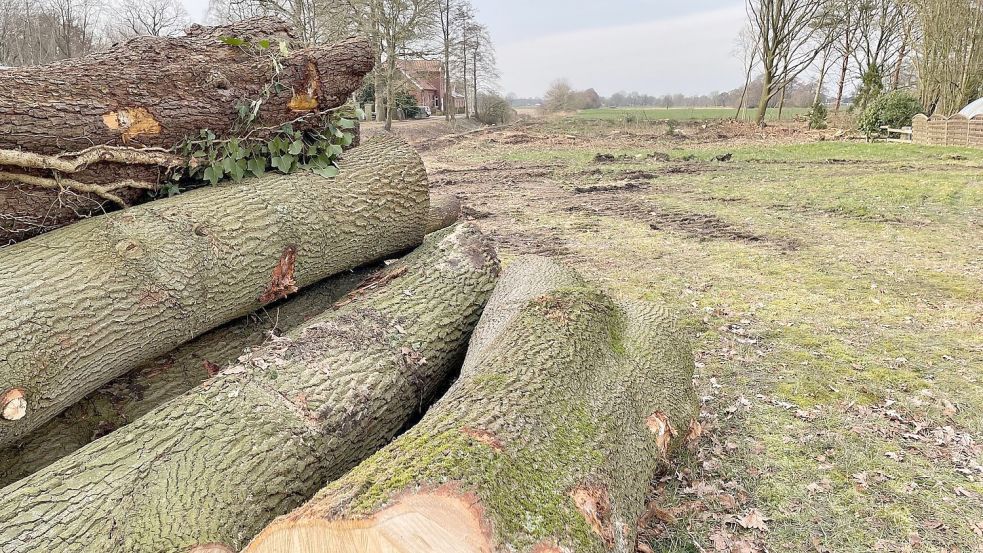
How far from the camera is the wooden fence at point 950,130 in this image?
15992 millimetres

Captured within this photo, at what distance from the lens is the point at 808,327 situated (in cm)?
471

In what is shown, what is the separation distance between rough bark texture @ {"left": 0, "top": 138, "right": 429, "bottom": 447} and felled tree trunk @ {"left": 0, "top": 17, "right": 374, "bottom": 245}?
21 centimetres

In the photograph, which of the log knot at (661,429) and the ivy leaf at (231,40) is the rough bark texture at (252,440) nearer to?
the log knot at (661,429)

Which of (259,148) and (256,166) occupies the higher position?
(259,148)

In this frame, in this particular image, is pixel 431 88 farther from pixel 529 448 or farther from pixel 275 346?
pixel 529 448

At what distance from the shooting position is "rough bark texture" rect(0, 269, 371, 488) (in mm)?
2404

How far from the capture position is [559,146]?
20422 millimetres

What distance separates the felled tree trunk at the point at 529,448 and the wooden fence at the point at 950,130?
1831 cm

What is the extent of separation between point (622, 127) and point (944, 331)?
22.1 metres

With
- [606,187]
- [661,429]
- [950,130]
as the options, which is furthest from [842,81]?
[661,429]

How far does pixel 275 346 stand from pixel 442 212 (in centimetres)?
216

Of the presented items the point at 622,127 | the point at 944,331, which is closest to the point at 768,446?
the point at 944,331

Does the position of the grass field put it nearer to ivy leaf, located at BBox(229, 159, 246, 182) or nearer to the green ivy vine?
the green ivy vine

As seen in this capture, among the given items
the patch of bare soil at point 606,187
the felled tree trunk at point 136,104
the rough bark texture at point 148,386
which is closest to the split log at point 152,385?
Answer: the rough bark texture at point 148,386
